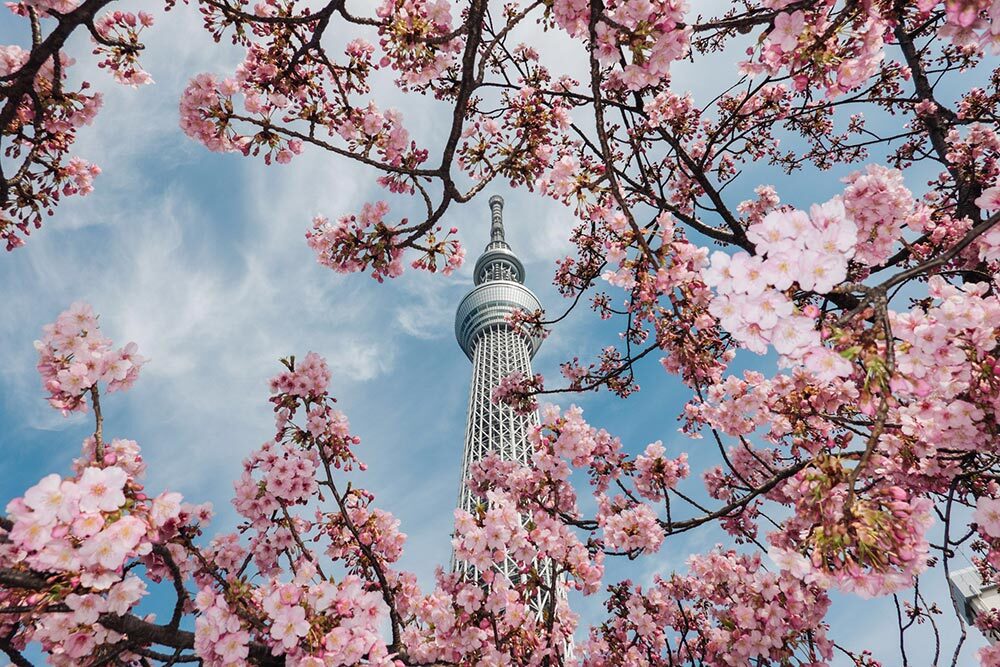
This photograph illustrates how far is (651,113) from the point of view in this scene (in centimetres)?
400

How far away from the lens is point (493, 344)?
5231 centimetres

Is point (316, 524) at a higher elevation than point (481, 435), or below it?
below

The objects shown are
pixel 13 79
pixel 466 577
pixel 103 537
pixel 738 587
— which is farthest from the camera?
pixel 738 587

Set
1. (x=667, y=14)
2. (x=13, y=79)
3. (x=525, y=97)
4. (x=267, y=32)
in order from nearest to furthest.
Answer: (x=667, y=14) → (x=13, y=79) → (x=267, y=32) → (x=525, y=97)

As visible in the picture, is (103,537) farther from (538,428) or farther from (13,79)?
(538,428)

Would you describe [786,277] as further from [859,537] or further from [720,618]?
[720,618]

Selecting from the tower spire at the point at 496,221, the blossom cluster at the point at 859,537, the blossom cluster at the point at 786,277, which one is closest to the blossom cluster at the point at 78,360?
the blossom cluster at the point at 786,277

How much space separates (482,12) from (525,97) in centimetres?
132

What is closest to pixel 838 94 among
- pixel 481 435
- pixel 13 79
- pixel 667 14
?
pixel 667 14

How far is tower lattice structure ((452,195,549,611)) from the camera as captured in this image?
43594 mm

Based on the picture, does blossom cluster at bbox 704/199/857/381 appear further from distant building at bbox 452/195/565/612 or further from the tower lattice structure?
distant building at bbox 452/195/565/612

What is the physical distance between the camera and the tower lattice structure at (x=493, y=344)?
4359cm

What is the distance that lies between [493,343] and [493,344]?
0.19 meters

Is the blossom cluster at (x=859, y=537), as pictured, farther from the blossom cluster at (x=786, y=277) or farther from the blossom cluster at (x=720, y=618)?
Answer: the blossom cluster at (x=720, y=618)
